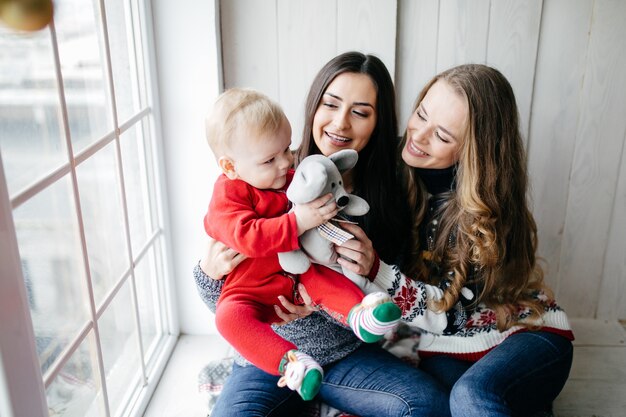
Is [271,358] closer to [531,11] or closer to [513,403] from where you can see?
[513,403]

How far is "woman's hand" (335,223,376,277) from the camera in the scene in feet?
4.54

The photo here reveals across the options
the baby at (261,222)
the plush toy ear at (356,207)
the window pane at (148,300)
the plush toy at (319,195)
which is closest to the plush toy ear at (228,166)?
the baby at (261,222)

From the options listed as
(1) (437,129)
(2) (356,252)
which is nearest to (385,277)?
(2) (356,252)

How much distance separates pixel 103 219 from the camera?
1.62m

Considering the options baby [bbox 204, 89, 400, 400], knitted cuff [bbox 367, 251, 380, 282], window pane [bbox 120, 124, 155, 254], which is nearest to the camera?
baby [bbox 204, 89, 400, 400]

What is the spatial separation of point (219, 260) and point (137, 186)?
59cm

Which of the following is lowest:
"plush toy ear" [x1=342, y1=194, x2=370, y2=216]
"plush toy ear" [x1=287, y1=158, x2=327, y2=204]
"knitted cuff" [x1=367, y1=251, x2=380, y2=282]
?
"knitted cuff" [x1=367, y1=251, x2=380, y2=282]

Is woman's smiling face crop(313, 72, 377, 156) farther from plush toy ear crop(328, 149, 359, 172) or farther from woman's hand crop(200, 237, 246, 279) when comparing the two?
woman's hand crop(200, 237, 246, 279)

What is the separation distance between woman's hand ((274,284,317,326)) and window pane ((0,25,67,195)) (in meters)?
0.57

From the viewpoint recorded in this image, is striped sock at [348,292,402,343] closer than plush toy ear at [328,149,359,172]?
Yes

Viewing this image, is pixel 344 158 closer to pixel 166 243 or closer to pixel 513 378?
pixel 513 378

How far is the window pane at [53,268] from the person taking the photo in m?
1.27

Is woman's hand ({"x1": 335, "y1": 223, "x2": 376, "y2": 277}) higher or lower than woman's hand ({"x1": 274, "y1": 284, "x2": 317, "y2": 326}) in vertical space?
higher

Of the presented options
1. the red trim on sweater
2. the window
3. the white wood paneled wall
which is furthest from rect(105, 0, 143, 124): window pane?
the red trim on sweater
